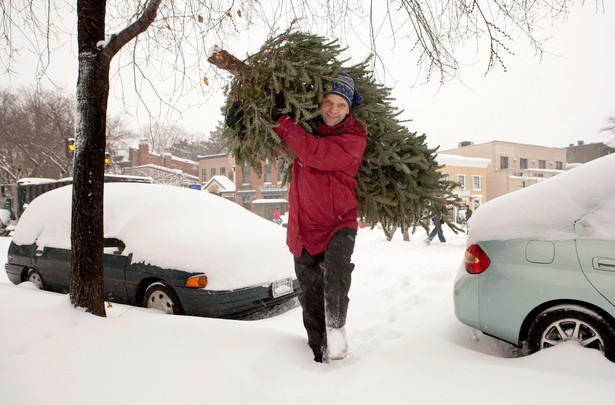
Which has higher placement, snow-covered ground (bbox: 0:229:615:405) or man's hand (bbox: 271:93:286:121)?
man's hand (bbox: 271:93:286:121)

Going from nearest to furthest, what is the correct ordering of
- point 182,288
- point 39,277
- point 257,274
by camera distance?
point 182,288
point 257,274
point 39,277

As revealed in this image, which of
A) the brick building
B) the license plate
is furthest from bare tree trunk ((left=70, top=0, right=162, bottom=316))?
the brick building

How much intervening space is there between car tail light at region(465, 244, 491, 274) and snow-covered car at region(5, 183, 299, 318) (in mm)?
2065

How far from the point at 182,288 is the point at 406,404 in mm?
2577

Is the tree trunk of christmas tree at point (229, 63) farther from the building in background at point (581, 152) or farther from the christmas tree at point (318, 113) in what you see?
the building in background at point (581, 152)

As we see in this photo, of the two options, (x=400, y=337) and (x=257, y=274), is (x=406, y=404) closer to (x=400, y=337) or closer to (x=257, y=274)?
(x=400, y=337)

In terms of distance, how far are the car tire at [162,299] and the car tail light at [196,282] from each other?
10.0 inches

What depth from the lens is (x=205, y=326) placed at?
8.34 ft

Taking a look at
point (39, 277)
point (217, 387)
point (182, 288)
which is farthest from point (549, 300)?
point (39, 277)

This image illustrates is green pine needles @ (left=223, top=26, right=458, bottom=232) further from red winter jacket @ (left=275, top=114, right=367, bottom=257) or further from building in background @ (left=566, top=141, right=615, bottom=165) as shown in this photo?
building in background @ (left=566, top=141, right=615, bottom=165)

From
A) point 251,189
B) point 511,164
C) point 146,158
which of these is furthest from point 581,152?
point 146,158

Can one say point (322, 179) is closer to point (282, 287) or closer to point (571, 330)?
point (571, 330)

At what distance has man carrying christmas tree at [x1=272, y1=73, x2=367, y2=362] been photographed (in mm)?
2414

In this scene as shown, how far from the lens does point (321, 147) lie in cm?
238
